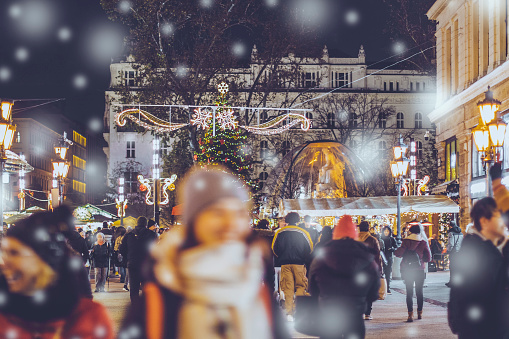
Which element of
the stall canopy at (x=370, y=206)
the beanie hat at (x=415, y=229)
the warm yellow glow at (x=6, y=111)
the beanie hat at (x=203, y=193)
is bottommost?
the beanie hat at (x=415, y=229)

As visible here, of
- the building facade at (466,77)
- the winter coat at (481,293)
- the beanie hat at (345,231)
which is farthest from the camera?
the building facade at (466,77)

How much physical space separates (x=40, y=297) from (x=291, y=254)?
30.2 feet

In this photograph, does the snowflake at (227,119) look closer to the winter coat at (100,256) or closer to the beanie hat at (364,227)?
the winter coat at (100,256)

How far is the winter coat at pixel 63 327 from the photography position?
339 cm

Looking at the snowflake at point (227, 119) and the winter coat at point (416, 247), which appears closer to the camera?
the winter coat at point (416, 247)

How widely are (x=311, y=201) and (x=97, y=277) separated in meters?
11.0

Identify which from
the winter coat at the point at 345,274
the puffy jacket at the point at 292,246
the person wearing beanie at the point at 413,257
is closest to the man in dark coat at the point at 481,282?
the winter coat at the point at 345,274

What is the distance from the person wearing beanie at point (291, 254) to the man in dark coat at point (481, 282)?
6.55 meters

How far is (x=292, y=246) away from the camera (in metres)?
12.4

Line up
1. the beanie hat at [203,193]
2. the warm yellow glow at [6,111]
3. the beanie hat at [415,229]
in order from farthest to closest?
the warm yellow glow at [6,111], the beanie hat at [415,229], the beanie hat at [203,193]

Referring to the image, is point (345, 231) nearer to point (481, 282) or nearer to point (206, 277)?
point (481, 282)

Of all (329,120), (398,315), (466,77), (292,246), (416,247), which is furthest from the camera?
(329,120)

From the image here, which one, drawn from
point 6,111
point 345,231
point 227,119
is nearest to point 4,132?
point 6,111

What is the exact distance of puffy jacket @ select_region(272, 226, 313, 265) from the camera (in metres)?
12.4
